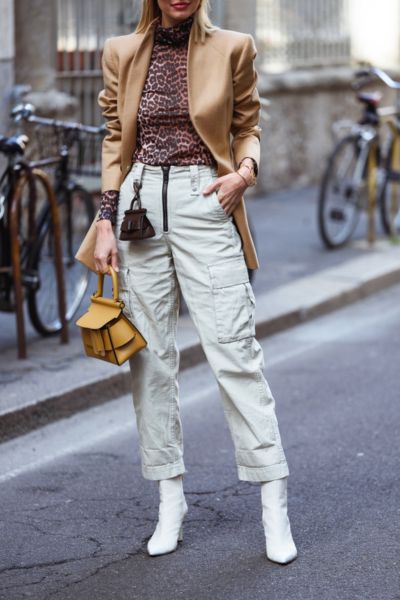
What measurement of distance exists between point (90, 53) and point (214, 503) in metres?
6.38

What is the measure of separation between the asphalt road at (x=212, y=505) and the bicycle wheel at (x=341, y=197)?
3349 mm

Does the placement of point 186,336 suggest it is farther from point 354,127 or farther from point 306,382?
point 354,127

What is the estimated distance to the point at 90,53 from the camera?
1038 centimetres

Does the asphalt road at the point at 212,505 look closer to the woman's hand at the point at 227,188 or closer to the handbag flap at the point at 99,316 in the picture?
the handbag flap at the point at 99,316

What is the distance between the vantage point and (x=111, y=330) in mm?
3975

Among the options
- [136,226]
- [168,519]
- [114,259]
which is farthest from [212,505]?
[136,226]

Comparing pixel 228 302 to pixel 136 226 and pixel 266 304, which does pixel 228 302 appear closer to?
pixel 136 226

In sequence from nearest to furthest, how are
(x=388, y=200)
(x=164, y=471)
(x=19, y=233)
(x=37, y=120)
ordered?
(x=164, y=471) < (x=19, y=233) < (x=37, y=120) < (x=388, y=200)

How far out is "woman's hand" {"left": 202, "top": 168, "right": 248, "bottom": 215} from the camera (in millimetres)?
3943

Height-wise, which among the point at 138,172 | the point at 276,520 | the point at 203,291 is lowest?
the point at 276,520

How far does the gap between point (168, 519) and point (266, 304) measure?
13.6 ft

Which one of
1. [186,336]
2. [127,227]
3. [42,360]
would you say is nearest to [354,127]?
[186,336]

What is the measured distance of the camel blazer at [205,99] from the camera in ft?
12.9

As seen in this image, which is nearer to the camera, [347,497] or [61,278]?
[347,497]
